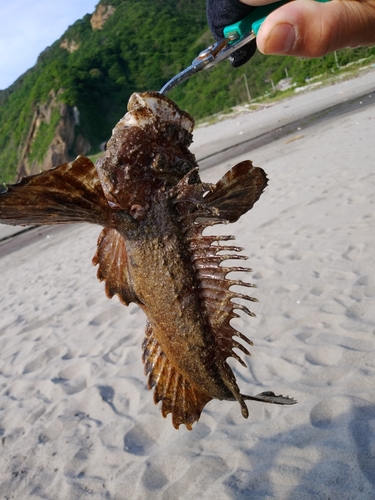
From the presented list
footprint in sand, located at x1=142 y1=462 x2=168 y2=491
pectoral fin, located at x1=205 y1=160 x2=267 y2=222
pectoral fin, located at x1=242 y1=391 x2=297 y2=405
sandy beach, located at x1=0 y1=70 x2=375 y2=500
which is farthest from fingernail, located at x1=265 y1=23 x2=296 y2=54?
footprint in sand, located at x1=142 y1=462 x2=168 y2=491

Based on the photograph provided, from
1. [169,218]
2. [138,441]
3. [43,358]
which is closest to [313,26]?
[169,218]

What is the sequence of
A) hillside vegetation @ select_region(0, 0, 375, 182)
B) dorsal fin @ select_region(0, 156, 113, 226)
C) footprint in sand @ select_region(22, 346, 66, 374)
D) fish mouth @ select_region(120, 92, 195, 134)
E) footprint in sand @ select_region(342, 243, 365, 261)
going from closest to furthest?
dorsal fin @ select_region(0, 156, 113, 226), fish mouth @ select_region(120, 92, 195, 134), footprint in sand @ select_region(342, 243, 365, 261), footprint in sand @ select_region(22, 346, 66, 374), hillside vegetation @ select_region(0, 0, 375, 182)

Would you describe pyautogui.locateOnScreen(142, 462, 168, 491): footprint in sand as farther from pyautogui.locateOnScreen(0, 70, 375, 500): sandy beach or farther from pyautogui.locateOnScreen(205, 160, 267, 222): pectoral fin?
pyautogui.locateOnScreen(205, 160, 267, 222): pectoral fin

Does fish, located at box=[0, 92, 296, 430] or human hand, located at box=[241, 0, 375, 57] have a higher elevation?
human hand, located at box=[241, 0, 375, 57]

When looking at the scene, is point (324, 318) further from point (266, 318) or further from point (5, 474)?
point (5, 474)

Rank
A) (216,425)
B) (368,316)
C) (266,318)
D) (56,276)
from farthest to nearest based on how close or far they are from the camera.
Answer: (56,276)
(266,318)
(368,316)
(216,425)

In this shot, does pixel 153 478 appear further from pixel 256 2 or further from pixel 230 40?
pixel 256 2

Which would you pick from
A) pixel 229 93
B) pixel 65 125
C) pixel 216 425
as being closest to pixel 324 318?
pixel 216 425
